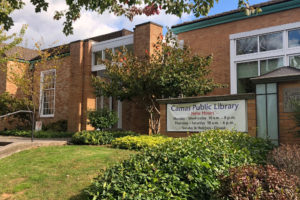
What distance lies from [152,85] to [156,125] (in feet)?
6.92

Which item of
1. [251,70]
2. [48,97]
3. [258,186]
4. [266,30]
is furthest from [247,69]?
[48,97]

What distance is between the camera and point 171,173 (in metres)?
4.52

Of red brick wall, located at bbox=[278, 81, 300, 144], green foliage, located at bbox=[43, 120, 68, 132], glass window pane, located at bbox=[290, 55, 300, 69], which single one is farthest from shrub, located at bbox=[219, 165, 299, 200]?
green foliage, located at bbox=[43, 120, 68, 132]

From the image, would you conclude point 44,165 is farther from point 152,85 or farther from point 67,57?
point 67,57

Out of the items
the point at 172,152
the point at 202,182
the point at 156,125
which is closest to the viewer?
the point at 202,182

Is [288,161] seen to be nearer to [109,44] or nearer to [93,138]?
[93,138]

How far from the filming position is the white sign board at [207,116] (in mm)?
8227

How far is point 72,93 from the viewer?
17.7 meters

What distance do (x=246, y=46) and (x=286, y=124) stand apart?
6098 mm

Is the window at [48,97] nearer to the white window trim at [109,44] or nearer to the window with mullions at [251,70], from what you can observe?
the white window trim at [109,44]

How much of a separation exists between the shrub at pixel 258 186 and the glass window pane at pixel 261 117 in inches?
166

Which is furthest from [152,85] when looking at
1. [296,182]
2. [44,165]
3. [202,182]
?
[296,182]

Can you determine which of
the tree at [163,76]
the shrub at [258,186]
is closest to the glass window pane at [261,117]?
the tree at [163,76]

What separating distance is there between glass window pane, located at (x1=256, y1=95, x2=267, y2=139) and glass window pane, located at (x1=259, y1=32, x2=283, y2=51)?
5.02 metres
